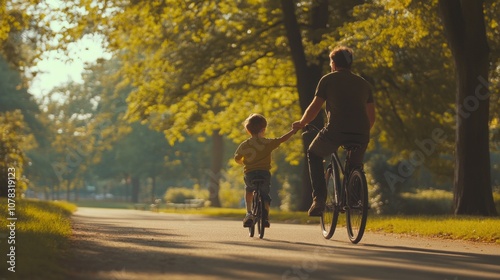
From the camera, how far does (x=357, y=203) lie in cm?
1095

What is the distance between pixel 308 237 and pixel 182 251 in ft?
11.5

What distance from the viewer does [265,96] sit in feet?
113

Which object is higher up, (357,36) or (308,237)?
(357,36)

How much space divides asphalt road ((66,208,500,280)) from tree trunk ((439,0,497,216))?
6910mm

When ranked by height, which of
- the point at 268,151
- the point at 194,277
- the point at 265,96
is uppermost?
the point at 265,96

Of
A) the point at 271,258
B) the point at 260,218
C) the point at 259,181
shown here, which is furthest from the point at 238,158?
the point at 271,258

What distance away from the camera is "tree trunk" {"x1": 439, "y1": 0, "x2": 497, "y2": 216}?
749 inches

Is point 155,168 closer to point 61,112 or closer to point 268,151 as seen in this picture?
point 61,112

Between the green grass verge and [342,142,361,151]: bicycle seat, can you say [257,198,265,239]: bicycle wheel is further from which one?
the green grass verge

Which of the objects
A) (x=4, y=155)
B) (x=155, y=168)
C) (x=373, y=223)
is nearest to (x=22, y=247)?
(x=373, y=223)

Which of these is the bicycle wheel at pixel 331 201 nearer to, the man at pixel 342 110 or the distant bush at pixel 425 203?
the man at pixel 342 110

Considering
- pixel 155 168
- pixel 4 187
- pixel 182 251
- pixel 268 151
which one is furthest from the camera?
pixel 155 168

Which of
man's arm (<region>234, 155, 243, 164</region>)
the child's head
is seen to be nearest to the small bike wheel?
man's arm (<region>234, 155, 243, 164</region>)

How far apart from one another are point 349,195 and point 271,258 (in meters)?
2.47
